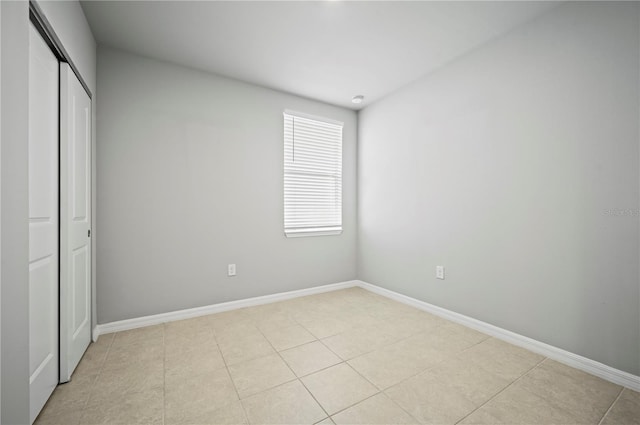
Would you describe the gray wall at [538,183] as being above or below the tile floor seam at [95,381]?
above

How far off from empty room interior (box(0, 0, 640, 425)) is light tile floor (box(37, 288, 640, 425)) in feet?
0.05

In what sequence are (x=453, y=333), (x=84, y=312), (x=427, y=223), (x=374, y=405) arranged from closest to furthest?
1. (x=374, y=405)
2. (x=84, y=312)
3. (x=453, y=333)
4. (x=427, y=223)

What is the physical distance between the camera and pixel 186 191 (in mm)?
2783

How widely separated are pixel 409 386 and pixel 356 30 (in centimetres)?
262

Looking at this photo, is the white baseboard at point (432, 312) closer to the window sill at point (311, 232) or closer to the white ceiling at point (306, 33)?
the window sill at point (311, 232)

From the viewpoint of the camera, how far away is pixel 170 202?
107 inches

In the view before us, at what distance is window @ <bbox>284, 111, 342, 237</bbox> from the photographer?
3424mm

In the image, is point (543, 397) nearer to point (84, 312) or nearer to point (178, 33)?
point (84, 312)

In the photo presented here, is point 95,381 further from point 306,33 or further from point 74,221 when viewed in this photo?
point 306,33

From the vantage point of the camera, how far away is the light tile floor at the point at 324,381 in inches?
57.0

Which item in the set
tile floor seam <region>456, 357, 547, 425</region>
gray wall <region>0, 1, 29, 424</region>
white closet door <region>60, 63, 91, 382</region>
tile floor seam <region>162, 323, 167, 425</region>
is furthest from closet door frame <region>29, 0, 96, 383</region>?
tile floor seam <region>456, 357, 547, 425</region>

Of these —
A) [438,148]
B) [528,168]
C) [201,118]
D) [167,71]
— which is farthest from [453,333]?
[167,71]

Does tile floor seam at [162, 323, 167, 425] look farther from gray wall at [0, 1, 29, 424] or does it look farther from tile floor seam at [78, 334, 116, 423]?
gray wall at [0, 1, 29, 424]

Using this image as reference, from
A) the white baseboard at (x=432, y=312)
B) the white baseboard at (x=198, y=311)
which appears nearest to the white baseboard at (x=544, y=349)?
the white baseboard at (x=432, y=312)
